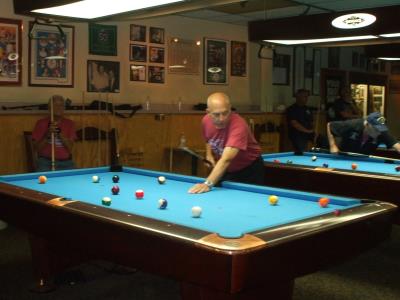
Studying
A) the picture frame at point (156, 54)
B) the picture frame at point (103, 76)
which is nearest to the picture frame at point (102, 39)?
the picture frame at point (103, 76)

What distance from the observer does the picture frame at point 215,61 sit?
723 cm

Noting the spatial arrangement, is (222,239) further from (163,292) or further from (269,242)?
(163,292)

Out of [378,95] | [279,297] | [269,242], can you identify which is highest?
[378,95]

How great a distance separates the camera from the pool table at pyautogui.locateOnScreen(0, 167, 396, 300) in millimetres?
1833

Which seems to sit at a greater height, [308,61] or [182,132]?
[308,61]

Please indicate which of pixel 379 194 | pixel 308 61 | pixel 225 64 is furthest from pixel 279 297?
pixel 308 61

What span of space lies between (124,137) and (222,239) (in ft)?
14.2

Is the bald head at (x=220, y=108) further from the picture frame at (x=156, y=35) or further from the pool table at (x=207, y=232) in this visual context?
the picture frame at (x=156, y=35)

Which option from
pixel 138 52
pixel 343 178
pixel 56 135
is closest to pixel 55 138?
pixel 56 135

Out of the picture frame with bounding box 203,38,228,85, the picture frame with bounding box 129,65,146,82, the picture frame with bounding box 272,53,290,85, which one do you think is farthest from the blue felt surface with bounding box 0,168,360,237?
the picture frame with bounding box 272,53,290,85

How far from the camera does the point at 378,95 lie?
34.1 ft

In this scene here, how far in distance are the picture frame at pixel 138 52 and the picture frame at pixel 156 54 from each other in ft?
0.31

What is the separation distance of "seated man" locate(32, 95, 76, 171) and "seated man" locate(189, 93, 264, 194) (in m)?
1.60

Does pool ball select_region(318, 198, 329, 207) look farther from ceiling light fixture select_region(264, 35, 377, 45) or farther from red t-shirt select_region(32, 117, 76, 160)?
red t-shirt select_region(32, 117, 76, 160)
